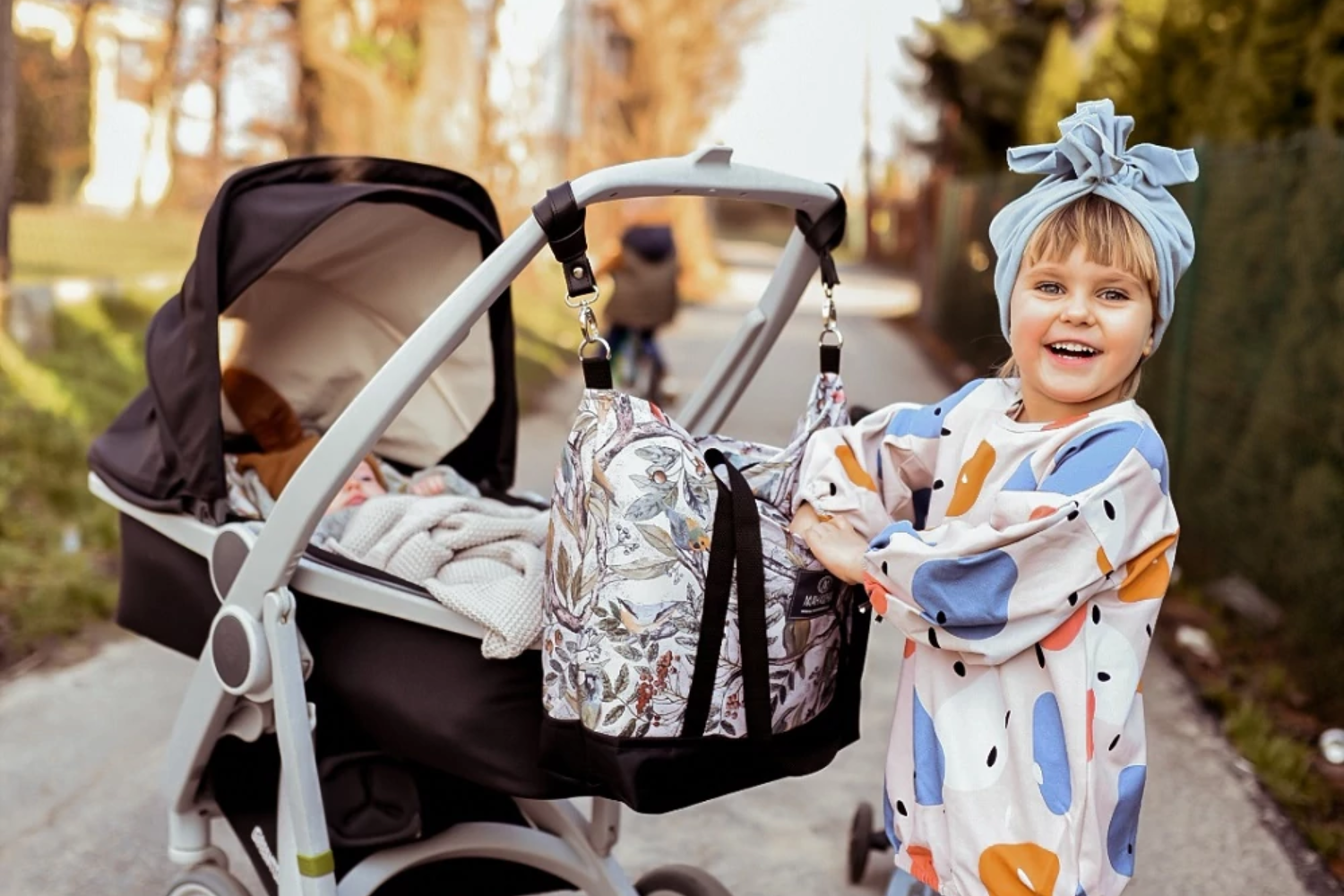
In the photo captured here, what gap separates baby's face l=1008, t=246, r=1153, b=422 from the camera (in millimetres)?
1945

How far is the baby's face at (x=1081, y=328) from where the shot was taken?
6.38 ft

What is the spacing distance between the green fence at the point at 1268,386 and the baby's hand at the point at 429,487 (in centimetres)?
154

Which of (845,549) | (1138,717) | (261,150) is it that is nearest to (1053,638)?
(1138,717)

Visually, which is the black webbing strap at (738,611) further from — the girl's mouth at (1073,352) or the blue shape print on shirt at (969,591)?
the girl's mouth at (1073,352)

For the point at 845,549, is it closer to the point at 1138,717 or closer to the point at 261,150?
the point at 1138,717

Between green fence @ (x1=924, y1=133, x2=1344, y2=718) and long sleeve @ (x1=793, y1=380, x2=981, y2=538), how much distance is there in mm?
1644

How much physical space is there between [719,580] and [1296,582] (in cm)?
340

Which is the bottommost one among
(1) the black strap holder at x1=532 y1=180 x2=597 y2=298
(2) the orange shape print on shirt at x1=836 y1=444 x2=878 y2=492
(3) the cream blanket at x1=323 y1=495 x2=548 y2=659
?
(3) the cream blanket at x1=323 y1=495 x2=548 y2=659

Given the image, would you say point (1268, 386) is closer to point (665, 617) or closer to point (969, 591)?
point (969, 591)

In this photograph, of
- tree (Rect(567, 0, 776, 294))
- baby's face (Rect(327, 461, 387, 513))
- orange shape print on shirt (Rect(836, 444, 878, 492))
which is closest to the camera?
orange shape print on shirt (Rect(836, 444, 878, 492))

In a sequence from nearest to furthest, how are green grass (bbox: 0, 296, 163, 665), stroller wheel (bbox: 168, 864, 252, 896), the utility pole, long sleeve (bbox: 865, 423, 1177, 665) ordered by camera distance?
1. long sleeve (bbox: 865, 423, 1177, 665)
2. stroller wheel (bbox: 168, 864, 252, 896)
3. green grass (bbox: 0, 296, 163, 665)
4. the utility pole

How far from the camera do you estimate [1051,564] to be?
6.08 feet

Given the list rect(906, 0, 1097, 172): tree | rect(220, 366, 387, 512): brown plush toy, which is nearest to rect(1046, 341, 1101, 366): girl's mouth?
rect(220, 366, 387, 512): brown plush toy

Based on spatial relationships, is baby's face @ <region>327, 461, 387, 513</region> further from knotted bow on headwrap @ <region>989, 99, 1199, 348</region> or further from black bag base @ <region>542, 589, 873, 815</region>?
knotted bow on headwrap @ <region>989, 99, 1199, 348</region>
